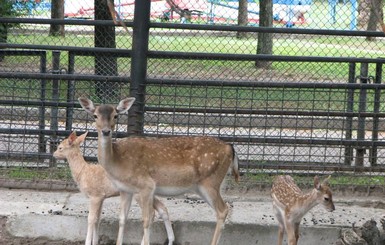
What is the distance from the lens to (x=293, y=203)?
7.80 meters

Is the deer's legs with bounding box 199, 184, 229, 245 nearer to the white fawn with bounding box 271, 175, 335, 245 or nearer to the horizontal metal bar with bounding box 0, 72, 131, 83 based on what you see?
the white fawn with bounding box 271, 175, 335, 245

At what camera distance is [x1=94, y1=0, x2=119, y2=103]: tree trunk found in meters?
9.94

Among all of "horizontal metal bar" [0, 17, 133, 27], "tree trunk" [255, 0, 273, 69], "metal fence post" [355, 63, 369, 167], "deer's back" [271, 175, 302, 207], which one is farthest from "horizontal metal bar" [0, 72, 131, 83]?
"tree trunk" [255, 0, 273, 69]

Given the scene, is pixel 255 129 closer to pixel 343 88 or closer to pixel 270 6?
pixel 343 88

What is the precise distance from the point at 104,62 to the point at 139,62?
3.91 ft

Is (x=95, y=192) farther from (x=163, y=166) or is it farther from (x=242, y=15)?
(x=242, y=15)

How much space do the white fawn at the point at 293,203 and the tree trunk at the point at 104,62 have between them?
2740 mm

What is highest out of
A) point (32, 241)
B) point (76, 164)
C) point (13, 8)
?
point (13, 8)

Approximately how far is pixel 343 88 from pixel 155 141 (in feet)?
8.63

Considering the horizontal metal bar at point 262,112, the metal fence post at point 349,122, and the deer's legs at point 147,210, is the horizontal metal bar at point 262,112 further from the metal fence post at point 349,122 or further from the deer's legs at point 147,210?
the deer's legs at point 147,210

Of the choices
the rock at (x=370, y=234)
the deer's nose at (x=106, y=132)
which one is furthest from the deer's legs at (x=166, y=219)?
the rock at (x=370, y=234)

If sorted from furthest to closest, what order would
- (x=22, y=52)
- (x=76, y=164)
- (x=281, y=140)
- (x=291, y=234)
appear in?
→ (x=22, y=52) < (x=281, y=140) < (x=76, y=164) < (x=291, y=234)

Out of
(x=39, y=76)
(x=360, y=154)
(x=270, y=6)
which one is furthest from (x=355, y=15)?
(x=39, y=76)

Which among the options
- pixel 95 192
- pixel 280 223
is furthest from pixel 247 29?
pixel 95 192
